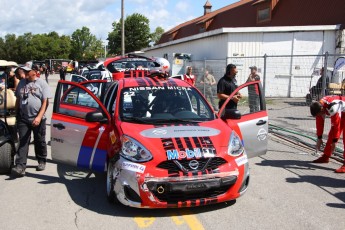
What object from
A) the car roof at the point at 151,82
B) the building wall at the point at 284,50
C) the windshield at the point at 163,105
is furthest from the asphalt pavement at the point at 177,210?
the building wall at the point at 284,50

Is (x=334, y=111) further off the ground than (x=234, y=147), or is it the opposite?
(x=334, y=111)

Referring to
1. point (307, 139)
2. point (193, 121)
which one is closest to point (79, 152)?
point (193, 121)

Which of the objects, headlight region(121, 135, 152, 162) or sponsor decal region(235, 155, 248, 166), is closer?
headlight region(121, 135, 152, 162)

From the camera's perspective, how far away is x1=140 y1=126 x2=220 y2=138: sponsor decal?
15.8 ft

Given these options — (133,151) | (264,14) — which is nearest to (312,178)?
(133,151)

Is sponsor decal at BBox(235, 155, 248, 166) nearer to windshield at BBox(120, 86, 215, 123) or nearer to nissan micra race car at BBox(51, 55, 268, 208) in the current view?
nissan micra race car at BBox(51, 55, 268, 208)

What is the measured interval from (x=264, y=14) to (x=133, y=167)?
79.3ft

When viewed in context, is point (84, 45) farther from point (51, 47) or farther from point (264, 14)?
point (264, 14)

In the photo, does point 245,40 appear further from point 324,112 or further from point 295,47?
point 324,112

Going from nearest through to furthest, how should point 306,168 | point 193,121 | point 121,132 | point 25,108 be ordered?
1. point 121,132
2. point 193,121
3. point 25,108
4. point 306,168

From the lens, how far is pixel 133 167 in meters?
4.51

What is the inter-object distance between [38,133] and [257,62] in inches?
623

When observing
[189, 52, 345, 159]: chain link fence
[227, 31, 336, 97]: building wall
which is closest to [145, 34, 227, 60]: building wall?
[227, 31, 336, 97]: building wall

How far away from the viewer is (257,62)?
20.6 m
